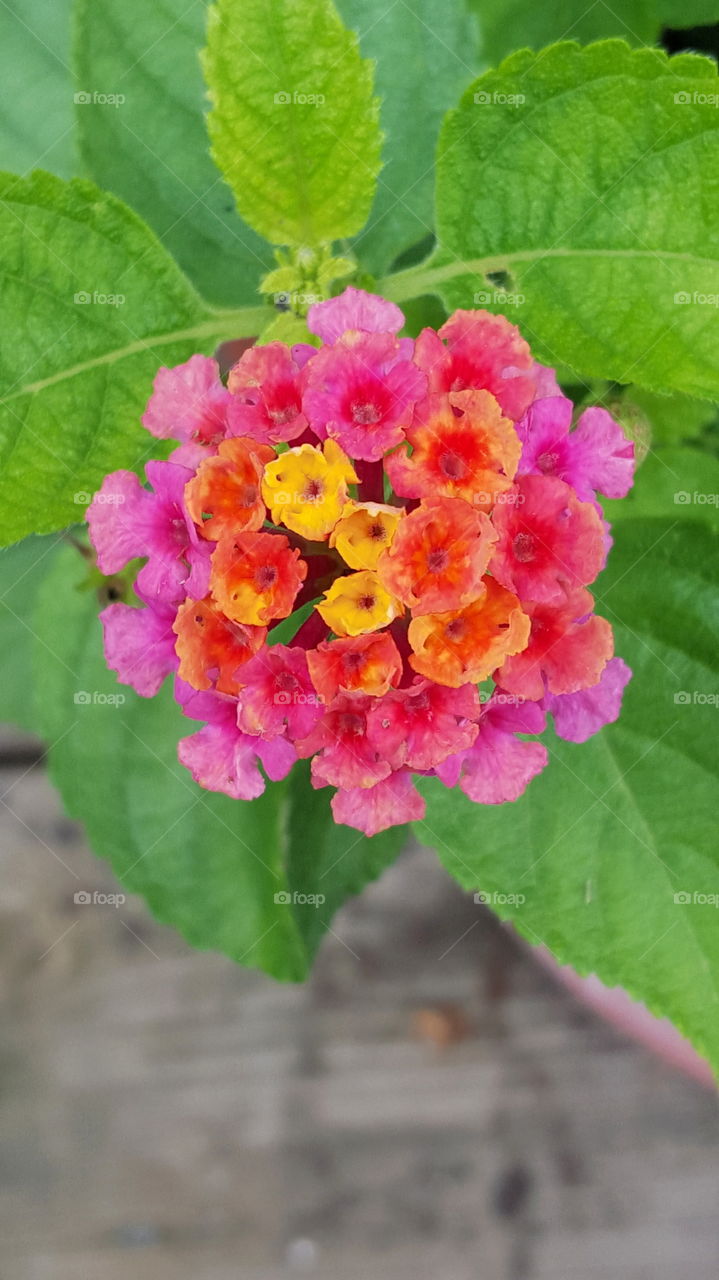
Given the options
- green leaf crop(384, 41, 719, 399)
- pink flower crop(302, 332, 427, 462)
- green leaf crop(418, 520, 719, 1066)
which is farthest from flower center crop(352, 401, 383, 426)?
green leaf crop(418, 520, 719, 1066)

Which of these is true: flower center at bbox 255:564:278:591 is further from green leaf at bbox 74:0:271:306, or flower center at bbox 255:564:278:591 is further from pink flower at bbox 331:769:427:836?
green leaf at bbox 74:0:271:306

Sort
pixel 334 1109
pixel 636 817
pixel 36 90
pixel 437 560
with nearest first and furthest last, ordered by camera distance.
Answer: pixel 437 560, pixel 636 817, pixel 36 90, pixel 334 1109

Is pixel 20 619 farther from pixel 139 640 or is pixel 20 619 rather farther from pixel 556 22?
pixel 556 22

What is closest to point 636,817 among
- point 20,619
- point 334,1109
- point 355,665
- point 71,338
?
point 355,665

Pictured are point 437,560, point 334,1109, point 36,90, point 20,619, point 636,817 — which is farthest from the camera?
point 334,1109

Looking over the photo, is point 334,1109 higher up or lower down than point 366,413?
lower down

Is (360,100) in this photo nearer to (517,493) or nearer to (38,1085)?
(517,493)

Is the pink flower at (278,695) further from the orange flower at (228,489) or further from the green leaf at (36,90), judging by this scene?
the green leaf at (36,90)
